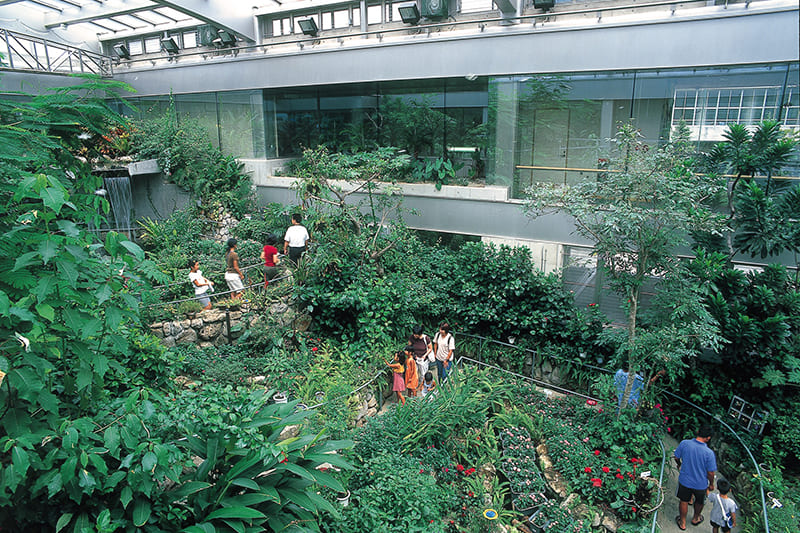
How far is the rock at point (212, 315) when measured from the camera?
9.03 m

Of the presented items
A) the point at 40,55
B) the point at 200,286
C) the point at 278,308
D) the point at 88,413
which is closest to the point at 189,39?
the point at 40,55

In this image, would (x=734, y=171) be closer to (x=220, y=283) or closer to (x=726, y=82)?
(x=726, y=82)

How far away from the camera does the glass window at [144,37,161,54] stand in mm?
18195

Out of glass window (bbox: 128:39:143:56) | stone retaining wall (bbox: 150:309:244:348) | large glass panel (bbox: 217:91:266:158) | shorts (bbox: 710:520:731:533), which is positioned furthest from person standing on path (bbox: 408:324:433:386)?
glass window (bbox: 128:39:143:56)

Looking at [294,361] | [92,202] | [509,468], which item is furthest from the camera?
[294,361]

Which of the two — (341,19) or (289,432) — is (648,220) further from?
(341,19)

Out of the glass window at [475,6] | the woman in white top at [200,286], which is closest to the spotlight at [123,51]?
the woman in white top at [200,286]

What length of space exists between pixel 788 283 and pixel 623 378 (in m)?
3.22

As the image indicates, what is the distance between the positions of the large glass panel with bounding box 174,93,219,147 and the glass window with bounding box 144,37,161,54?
3.97 metres

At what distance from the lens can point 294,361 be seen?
8.58 m

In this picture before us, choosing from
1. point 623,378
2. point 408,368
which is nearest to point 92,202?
point 408,368

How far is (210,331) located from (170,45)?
12426 millimetres

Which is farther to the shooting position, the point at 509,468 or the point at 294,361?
the point at 294,361

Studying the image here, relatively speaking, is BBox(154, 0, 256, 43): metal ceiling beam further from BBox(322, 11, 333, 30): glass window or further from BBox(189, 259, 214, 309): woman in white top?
BBox(189, 259, 214, 309): woman in white top
